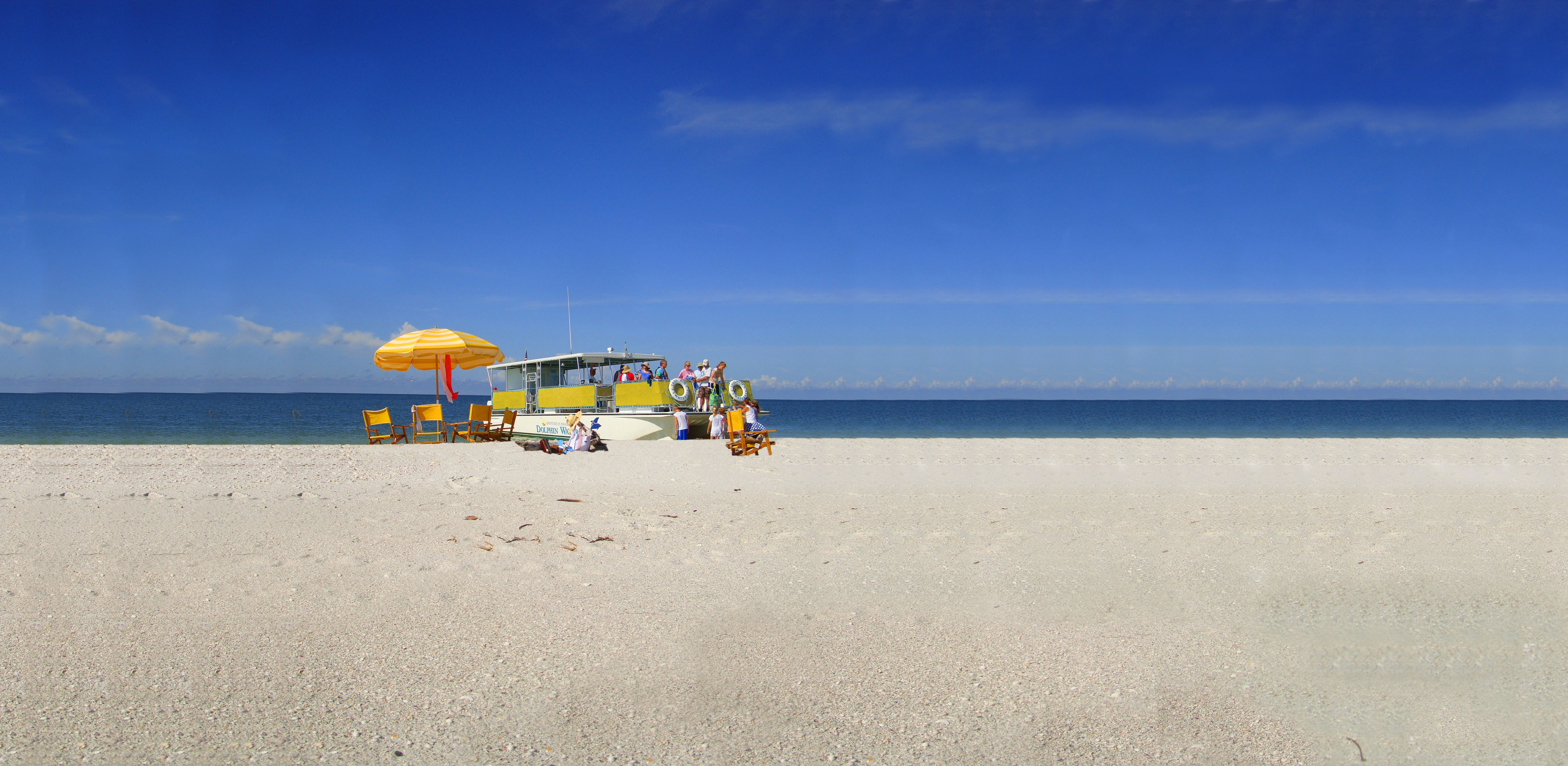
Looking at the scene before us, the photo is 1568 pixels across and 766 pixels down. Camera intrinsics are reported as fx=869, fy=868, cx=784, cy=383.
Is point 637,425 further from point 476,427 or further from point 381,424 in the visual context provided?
point 381,424

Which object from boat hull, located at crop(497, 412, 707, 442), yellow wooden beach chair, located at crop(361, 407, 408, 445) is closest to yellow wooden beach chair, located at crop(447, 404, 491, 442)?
yellow wooden beach chair, located at crop(361, 407, 408, 445)

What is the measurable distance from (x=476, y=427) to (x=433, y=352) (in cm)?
230

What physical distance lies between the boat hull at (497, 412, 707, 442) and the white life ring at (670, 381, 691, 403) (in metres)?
0.32

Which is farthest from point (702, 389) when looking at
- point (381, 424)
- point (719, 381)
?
point (381, 424)

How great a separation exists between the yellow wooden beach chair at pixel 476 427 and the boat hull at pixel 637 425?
1.17 metres

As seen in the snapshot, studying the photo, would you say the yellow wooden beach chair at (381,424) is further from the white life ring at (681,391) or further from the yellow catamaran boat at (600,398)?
the white life ring at (681,391)

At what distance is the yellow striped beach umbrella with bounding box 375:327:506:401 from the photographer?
55.4ft

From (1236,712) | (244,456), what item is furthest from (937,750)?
(244,456)

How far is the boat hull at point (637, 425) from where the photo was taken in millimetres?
18094

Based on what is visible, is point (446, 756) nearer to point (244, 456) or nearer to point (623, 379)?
point (244, 456)

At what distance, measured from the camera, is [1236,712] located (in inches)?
132

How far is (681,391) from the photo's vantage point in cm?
1831

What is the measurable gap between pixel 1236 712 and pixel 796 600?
229 cm

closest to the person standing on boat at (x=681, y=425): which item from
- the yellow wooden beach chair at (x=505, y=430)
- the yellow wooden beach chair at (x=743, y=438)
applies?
the yellow wooden beach chair at (x=743, y=438)
